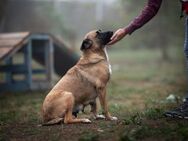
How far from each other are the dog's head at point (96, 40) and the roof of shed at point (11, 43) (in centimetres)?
468

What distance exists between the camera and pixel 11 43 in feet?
44.6

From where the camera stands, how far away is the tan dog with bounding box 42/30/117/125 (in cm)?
764

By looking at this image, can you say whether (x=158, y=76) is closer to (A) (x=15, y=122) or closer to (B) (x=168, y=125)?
(A) (x=15, y=122)

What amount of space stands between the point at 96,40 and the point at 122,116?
1368 mm

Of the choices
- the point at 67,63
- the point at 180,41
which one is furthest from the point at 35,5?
the point at 67,63

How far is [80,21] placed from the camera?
117ft

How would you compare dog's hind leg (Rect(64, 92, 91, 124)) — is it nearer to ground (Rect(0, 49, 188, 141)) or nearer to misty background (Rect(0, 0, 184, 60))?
ground (Rect(0, 49, 188, 141))

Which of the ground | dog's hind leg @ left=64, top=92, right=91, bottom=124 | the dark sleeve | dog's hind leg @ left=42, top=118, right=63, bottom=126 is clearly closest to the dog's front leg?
the ground

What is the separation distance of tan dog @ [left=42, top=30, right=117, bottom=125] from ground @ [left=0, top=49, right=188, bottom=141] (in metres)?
0.25

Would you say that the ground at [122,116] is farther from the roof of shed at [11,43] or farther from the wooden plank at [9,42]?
the wooden plank at [9,42]

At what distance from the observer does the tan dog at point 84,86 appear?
7.64m

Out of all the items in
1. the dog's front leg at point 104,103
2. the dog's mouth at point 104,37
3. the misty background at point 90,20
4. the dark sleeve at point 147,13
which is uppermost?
the misty background at point 90,20

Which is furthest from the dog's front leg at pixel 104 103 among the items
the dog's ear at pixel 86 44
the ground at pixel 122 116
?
the dog's ear at pixel 86 44

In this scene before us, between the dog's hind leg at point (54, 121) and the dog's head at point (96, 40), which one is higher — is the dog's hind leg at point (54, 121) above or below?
below
